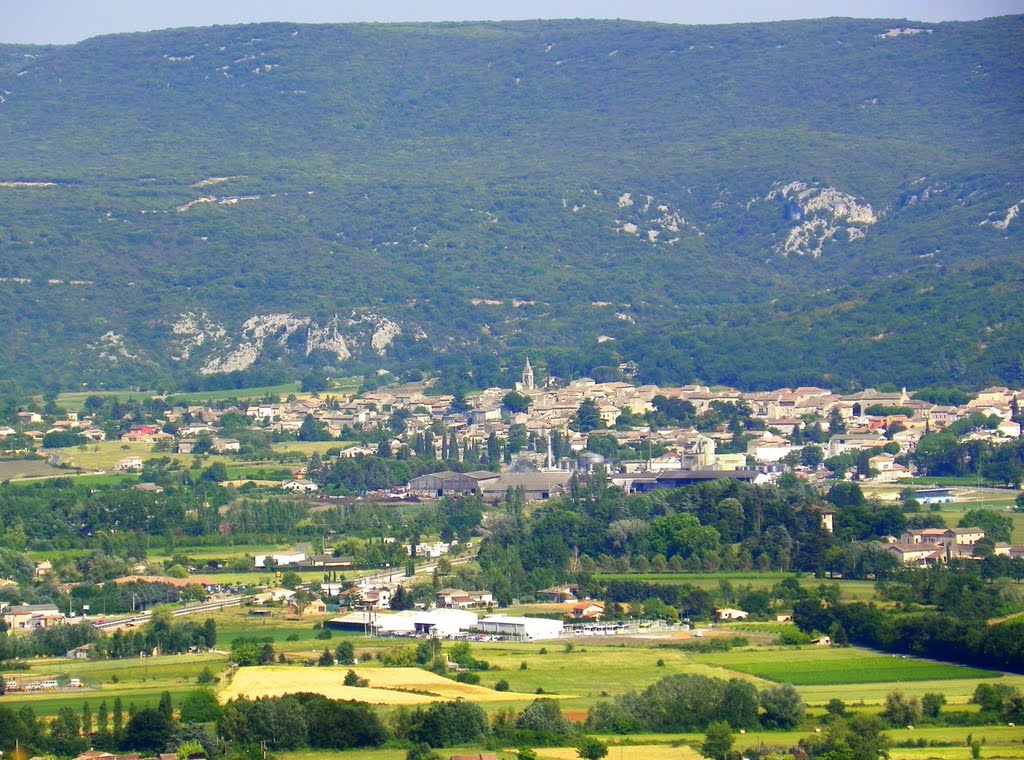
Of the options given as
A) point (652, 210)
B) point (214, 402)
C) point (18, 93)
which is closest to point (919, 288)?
point (214, 402)

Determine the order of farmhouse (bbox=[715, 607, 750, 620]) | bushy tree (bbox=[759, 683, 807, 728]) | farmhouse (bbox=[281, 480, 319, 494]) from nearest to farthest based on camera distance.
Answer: bushy tree (bbox=[759, 683, 807, 728]) < farmhouse (bbox=[715, 607, 750, 620]) < farmhouse (bbox=[281, 480, 319, 494])

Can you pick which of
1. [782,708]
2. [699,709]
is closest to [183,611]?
[699,709]

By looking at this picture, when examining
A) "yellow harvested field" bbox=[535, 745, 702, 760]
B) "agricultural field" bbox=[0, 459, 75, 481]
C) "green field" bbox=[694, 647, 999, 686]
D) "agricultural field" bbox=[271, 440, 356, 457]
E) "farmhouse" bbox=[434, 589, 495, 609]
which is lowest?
"yellow harvested field" bbox=[535, 745, 702, 760]

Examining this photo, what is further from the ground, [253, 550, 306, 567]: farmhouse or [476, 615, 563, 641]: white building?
[253, 550, 306, 567]: farmhouse

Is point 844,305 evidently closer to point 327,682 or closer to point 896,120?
point 896,120

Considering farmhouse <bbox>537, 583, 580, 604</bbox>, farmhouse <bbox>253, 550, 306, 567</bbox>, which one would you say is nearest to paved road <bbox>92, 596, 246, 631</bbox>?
farmhouse <bbox>253, 550, 306, 567</bbox>

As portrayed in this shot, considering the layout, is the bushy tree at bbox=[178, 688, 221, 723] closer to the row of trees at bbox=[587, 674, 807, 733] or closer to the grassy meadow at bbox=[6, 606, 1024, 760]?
the grassy meadow at bbox=[6, 606, 1024, 760]
